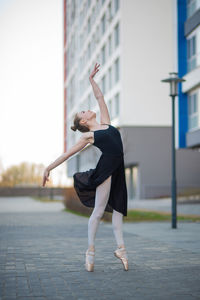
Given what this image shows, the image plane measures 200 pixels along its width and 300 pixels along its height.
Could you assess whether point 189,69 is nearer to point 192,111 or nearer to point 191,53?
point 191,53

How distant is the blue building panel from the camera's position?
97.1 feet

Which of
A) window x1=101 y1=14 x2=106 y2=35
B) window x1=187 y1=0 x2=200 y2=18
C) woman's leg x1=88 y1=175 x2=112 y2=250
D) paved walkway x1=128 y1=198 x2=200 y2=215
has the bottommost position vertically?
paved walkway x1=128 y1=198 x2=200 y2=215

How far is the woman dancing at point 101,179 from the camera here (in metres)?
5.22

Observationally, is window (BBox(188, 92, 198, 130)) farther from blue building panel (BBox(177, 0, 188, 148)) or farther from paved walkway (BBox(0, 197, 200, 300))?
paved walkway (BBox(0, 197, 200, 300))

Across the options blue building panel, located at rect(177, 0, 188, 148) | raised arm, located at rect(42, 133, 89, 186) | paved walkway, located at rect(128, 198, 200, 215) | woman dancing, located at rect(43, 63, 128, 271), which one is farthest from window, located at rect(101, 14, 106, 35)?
raised arm, located at rect(42, 133, 89, 186)

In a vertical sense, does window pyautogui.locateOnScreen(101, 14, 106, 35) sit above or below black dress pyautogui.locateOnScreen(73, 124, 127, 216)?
above

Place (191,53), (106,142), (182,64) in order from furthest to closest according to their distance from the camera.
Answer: (182,64) < (191,53) < (106,142)

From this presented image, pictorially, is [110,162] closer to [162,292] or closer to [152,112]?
[162,292]

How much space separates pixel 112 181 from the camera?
17.6ft

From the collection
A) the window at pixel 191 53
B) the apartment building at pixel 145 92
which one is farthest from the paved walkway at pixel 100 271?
the apartment building at pixel 145 92

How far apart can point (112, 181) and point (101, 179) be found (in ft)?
0.60

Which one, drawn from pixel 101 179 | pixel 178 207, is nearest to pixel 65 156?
pixel 101 179

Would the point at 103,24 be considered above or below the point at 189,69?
above

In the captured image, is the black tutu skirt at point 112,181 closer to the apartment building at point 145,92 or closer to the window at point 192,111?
the window at point 192,111
